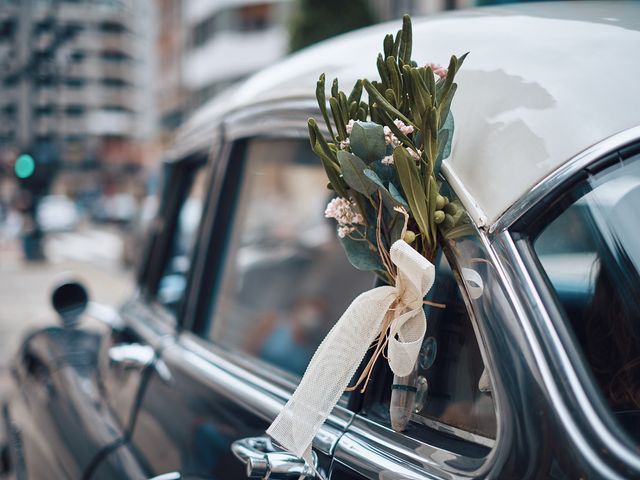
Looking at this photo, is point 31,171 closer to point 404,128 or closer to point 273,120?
point 273,120

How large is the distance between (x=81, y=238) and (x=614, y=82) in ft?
121

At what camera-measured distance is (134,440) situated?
2203mm

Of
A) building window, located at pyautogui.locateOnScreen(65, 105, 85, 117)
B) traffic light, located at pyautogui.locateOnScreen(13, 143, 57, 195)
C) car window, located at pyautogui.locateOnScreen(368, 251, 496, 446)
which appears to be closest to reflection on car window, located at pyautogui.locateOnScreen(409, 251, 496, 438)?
car window, located at pyautogui.locateOnScreen(368, 251, 496, 446)

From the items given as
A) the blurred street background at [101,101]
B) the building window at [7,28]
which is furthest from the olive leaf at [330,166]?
the building window at [7,28]

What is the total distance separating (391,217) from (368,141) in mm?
128

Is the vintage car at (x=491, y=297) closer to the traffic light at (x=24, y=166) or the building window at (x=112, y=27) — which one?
the traffic light at (x=24, y=166)

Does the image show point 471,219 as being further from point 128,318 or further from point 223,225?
point 128,318

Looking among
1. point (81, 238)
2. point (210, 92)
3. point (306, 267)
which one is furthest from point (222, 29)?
point (306, 267)

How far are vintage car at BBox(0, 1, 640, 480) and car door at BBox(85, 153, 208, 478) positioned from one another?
13 mm

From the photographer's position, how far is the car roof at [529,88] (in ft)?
4.04

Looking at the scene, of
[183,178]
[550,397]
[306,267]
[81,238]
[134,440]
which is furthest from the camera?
[81,238]

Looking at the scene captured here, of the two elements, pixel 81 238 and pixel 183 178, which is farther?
pixel 81 238

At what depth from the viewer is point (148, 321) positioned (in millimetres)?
2670

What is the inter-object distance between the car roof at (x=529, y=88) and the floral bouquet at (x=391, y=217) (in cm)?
6
